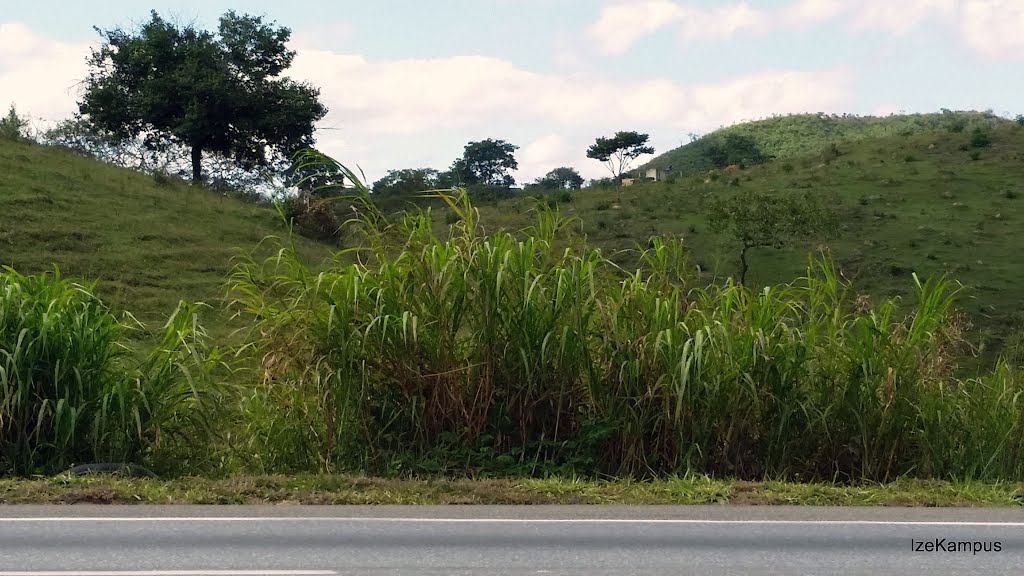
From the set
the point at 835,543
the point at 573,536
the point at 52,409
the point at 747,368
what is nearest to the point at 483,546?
the point at 573,536

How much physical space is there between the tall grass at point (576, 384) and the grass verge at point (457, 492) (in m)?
0.77

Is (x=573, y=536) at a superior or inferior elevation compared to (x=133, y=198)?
inferior

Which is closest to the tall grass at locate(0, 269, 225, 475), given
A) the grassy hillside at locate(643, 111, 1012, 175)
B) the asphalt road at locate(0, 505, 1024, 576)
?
the asphalt road at locate(0, 505, 1024, 576)

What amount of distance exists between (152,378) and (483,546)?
11.9 feet

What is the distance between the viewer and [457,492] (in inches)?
269

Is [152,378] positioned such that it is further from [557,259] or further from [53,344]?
[557,259]

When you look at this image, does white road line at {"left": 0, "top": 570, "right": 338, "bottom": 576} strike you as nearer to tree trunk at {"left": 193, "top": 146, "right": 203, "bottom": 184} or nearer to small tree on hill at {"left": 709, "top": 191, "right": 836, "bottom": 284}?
small tree on hill at {"left": 709, "top": 191, "right": 836, "bottom": 284}

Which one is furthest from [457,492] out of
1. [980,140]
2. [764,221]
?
[980,140]

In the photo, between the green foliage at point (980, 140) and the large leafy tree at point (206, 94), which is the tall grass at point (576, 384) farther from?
the green foliage at point (980, 140)

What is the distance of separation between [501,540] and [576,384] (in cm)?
263

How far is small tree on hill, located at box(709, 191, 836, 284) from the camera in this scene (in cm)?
2609

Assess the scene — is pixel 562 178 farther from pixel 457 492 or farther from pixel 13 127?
pixel 457 492

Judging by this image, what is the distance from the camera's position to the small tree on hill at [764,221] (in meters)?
26.1

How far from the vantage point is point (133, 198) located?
2706 cm
